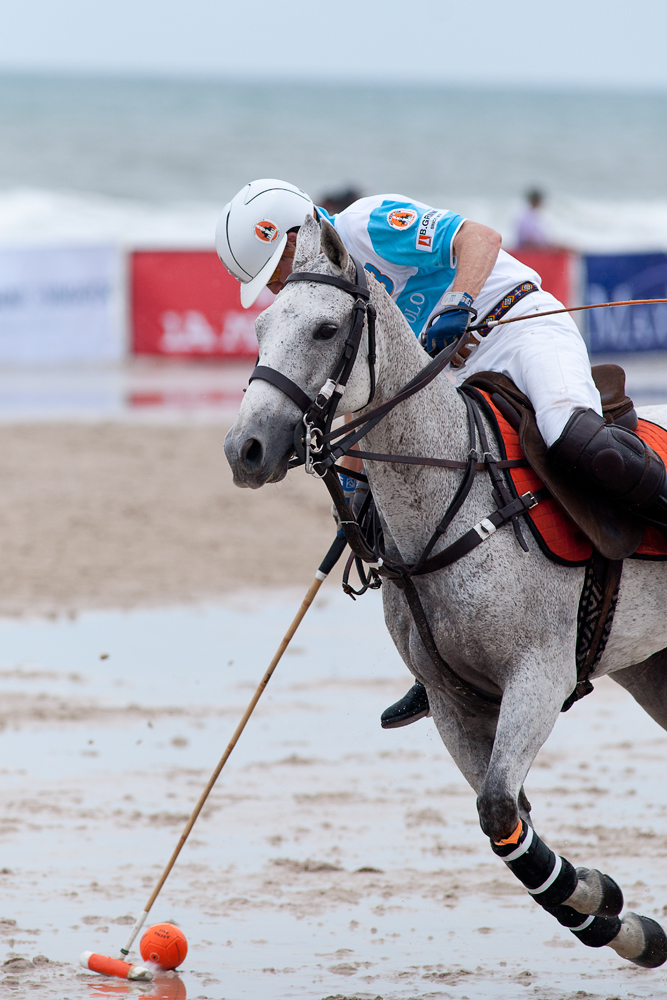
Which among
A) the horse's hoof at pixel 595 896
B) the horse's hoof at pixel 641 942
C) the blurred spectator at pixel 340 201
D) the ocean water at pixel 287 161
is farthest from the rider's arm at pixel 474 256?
the ocean water at pixel 287 161

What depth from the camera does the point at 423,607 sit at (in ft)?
12.2

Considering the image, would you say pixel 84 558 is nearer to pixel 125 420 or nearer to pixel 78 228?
pixel 125 420

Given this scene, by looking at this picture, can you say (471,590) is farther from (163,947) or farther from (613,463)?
(163,947)

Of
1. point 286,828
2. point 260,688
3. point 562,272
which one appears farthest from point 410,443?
point 562,272

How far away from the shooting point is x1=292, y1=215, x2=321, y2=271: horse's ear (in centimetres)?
348

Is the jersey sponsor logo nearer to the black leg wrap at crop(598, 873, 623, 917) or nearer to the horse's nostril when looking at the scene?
the horse's nostril

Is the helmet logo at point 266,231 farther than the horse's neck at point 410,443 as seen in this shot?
Yes

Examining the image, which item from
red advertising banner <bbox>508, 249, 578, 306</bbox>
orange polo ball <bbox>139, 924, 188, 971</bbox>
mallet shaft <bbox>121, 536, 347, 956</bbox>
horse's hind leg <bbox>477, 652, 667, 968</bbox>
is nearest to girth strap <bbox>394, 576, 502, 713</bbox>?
horse's hind leg <bbox>477, 652, 667, 968</bbox>

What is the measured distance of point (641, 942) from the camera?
4086mm

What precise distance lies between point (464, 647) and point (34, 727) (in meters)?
3.32

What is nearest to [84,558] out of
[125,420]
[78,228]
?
[125,420]

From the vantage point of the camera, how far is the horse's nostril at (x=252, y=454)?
3.21 m

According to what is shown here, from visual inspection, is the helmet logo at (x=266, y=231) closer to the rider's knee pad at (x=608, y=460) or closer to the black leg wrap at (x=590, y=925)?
the rider's knee pad at (x=608, y=460)

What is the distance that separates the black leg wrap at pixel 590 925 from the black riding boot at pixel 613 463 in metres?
1.14
